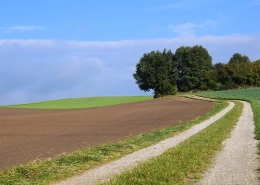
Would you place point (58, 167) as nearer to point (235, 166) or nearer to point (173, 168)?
point (173, 168)

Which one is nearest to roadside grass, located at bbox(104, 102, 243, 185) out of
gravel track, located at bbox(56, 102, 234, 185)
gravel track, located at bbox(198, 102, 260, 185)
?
gravel track, located at bbox(198, 102, 260, 185)

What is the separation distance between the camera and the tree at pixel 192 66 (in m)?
113

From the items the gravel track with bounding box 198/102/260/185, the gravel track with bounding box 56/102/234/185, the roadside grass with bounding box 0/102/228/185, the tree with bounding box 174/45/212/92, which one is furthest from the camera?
the tree with bounding box 174/45/212/92

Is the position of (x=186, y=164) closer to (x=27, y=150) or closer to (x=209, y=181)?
(x=209, y=181)

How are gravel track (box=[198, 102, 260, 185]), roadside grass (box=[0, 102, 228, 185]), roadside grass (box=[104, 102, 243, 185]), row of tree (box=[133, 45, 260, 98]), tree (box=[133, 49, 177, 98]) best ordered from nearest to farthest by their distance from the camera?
1. roadside grass (box=[104, 102, 243, 185])
2. gravel track (box=[198, 102, 260, 185])
3. roadside grass (box=[0, 102, 228, 185])
4. tree (box=[133, 49, 177, 98])
5. row of tree (box=[133, 45, 260, 98])

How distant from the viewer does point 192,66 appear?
4513 inches

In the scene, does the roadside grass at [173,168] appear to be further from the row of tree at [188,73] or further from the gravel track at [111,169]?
the row of tree at [188,73]

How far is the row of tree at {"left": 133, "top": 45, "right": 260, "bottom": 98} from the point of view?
110625 millimetres

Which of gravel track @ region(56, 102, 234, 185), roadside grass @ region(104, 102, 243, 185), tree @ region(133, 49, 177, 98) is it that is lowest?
gravel track @ region(56, 102, 234, 185)

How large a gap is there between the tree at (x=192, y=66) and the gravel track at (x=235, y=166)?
9709cm

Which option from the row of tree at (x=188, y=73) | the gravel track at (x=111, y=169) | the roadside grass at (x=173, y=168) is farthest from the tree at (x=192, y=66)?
the roadside grass at (x=173, y=168)

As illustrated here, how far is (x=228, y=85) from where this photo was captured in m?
116

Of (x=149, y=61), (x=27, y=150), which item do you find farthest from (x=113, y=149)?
(x=149, y=61)

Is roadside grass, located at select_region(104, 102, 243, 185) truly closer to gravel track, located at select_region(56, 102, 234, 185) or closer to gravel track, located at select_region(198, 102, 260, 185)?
gravel track, located at select_region(198, 102, 260, 185)
